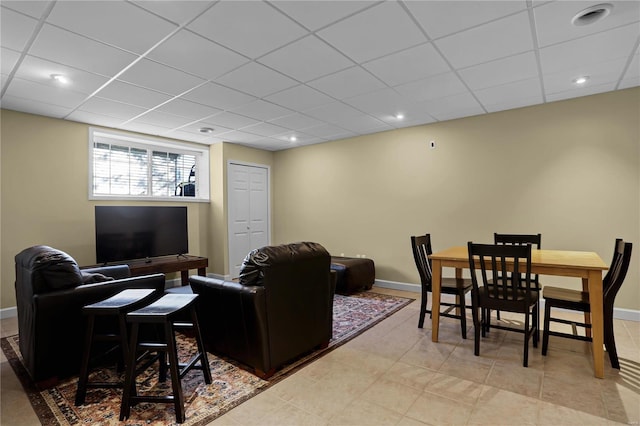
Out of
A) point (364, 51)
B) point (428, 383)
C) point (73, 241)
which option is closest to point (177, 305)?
point (428, 383)

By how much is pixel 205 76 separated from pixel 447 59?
2.26 metres

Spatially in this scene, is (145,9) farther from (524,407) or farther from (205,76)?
(524,407)

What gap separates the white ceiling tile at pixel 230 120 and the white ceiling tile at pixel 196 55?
1.27 m

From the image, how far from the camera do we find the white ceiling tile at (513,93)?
11.4ft

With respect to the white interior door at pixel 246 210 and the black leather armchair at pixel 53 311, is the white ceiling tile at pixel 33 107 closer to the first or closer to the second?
the black leather armchair at pixel 53 311

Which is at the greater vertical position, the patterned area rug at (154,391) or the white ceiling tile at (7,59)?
the white ceiling tile at (7,59)

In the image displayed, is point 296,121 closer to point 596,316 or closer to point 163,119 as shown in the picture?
point 163,119

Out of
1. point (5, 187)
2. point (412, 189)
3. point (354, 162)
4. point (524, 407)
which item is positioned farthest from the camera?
point (354, 162)

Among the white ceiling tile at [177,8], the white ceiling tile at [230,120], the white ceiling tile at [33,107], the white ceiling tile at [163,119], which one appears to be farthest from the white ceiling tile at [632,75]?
the white ceiling tile at [33,107]

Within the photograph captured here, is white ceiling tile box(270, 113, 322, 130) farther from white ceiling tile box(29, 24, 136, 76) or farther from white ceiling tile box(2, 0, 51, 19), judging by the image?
white ceiling tile box(2, 0, 51, 19)

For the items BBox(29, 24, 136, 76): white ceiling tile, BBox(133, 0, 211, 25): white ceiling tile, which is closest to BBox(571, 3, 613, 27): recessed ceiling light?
BBox(133, 0, 211, 25): white ceiling tile

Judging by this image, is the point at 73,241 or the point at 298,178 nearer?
the point at 73,241

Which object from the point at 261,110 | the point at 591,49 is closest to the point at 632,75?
the point at 591,49

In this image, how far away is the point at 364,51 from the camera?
8.95 feet
